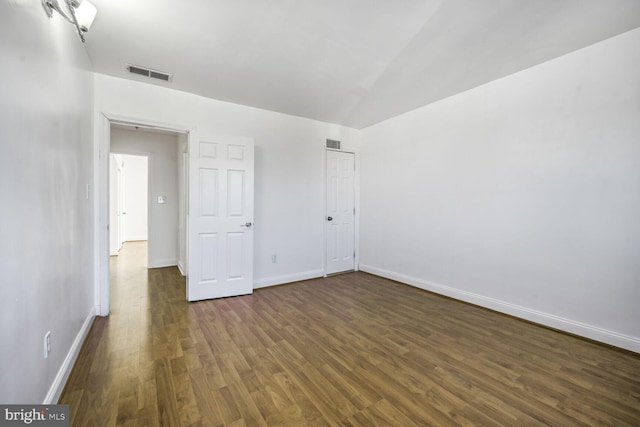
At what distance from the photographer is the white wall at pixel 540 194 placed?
2.41 meters

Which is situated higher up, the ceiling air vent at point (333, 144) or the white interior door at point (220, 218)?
the ceiling air vent at point (333, 144)

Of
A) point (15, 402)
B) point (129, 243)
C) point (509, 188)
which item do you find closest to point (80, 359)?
point (15, 402)

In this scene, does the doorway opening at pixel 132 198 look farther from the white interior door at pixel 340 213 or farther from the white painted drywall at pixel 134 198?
the white interior door at pixel 340 213

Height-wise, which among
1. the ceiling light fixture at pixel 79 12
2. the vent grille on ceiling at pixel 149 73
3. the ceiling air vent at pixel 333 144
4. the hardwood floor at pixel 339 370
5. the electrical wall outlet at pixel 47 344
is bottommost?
the hardwood floor at pixel 339 370

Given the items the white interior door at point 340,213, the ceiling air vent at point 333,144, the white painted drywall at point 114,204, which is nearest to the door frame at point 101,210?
the ceiling air vent at point 333,144

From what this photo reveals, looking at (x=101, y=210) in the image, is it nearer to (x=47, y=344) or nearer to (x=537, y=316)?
(x=47, y=344)

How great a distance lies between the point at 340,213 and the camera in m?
4.94

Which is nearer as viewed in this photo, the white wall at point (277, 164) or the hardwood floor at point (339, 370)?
the hardwood floor at point (339, 370)

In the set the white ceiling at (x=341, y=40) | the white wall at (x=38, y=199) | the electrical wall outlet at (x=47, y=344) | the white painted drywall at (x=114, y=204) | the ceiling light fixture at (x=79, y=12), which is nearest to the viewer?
the white wall at (x=38, y=199)

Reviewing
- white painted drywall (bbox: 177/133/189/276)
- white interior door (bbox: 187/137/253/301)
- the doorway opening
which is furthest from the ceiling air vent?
the doorway opening

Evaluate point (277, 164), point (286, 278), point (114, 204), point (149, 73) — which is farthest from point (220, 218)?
point (114, 204)

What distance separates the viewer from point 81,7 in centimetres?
185

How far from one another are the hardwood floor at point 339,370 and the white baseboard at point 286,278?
2.31 ft

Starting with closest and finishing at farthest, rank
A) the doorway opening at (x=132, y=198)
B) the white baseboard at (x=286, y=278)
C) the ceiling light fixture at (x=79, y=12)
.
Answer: the ceiling light fixture at (x=79, y=12), the white baseboard at (x=286, y=278), the doorway opening at (x=132, y=198)
